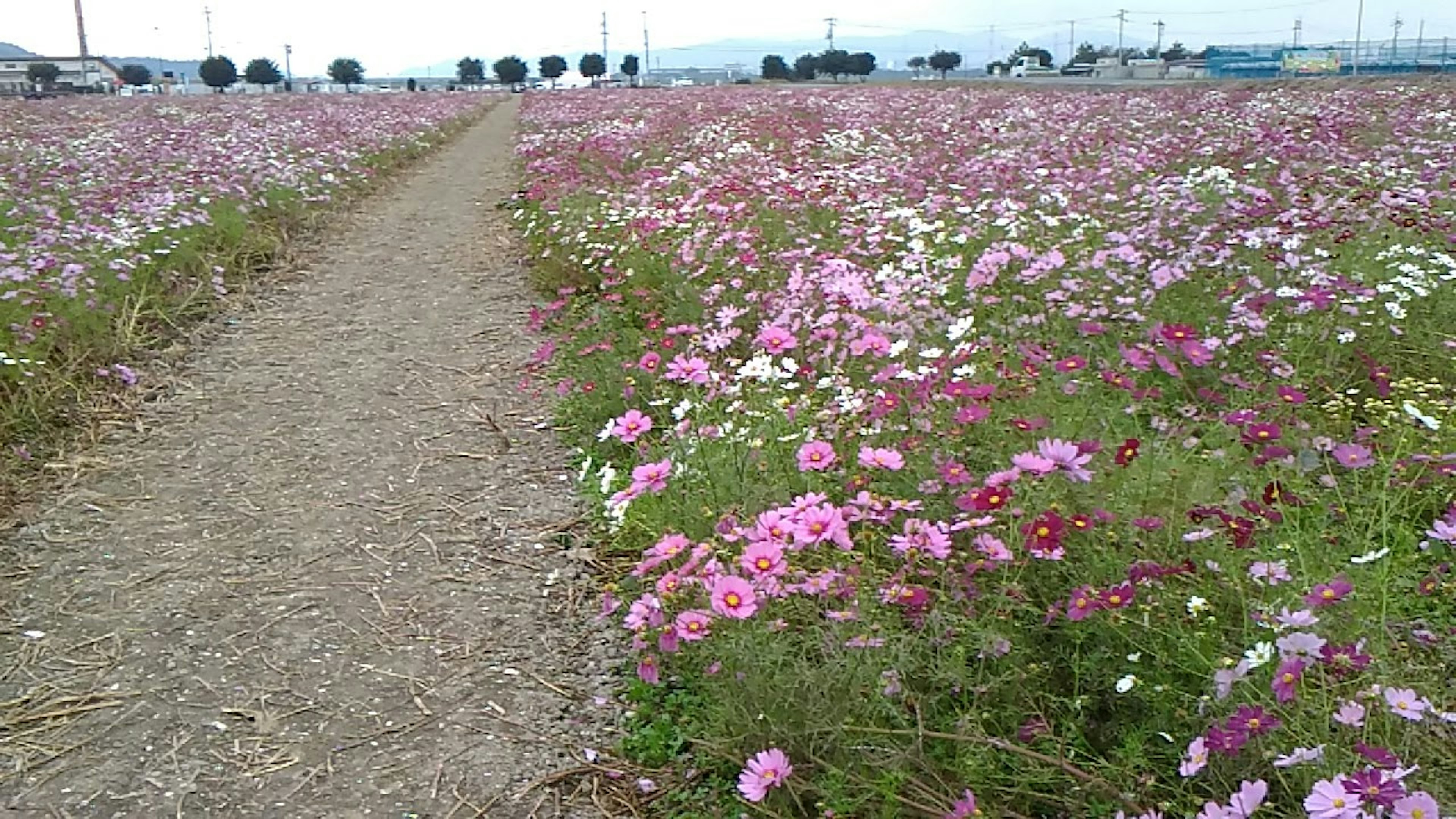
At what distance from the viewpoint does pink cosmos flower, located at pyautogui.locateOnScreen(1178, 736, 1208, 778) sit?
169cm

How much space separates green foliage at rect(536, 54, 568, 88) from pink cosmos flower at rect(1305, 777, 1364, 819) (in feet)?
294

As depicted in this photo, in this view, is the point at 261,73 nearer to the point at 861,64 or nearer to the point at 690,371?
the point at 861,64

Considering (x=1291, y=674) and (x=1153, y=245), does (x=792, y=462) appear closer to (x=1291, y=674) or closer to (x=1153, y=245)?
(x=1291, y=674)

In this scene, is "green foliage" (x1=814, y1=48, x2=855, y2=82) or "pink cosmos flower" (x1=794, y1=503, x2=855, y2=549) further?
"green foliage" (x1=814, y1=48, x2=855, y2=82)

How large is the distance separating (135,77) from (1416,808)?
302 feet

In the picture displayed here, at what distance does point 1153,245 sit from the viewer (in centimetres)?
495

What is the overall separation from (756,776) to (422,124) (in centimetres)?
2272

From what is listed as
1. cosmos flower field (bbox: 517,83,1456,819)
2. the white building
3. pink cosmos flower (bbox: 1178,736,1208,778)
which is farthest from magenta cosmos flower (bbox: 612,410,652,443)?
the white building

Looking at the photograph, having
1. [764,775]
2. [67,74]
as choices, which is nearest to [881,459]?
[764,775]

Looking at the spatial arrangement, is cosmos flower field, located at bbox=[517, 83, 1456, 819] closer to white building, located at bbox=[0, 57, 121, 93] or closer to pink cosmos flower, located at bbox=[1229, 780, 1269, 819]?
pink cosmos flower, located at bbox=[1229, 780, 1269, 819]

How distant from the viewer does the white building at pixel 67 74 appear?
2438 inches

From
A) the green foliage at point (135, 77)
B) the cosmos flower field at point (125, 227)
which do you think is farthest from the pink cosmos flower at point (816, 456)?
the green foliage at point (135, 77)

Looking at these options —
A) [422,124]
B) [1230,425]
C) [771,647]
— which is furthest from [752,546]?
[422,124]

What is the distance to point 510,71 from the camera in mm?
79375
